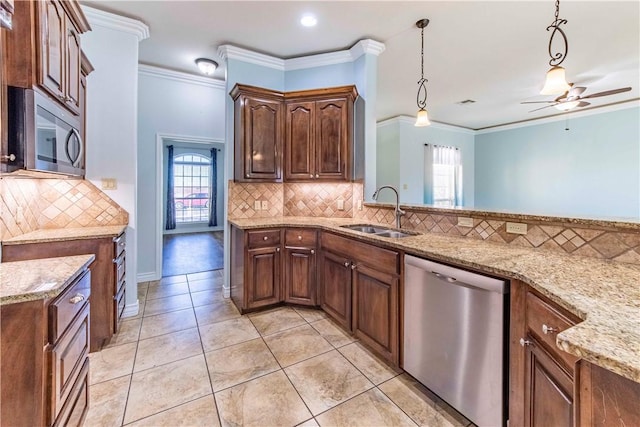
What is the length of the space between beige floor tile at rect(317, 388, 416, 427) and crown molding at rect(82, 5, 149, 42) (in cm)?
372

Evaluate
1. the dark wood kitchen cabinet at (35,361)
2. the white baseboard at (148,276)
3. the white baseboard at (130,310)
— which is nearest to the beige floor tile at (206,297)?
the white baseboard at (130,310)

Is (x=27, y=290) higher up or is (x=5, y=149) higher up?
(x=5, y=149)

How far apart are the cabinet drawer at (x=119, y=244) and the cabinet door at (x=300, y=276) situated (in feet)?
4.79

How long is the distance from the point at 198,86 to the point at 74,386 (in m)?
3.96

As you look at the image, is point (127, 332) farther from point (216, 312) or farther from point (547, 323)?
point (547, 323)

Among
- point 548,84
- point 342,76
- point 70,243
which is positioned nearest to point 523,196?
point 548,84

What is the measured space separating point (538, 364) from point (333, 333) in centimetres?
165

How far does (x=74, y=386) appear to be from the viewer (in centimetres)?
131

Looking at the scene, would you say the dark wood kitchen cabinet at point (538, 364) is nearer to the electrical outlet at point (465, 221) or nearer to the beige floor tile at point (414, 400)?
the beige floor tile at point (414, 400)

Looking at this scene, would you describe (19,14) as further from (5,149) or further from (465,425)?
(465,425)

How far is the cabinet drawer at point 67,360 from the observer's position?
1.10 meters

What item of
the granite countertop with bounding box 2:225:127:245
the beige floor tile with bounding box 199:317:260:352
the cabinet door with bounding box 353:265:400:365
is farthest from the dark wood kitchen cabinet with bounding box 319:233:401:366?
the granite countertop with bounding box 2:225:127:245

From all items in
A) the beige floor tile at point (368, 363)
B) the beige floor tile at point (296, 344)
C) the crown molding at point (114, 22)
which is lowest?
the beige floor tile at point (368, 363)

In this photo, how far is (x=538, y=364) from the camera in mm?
1166
